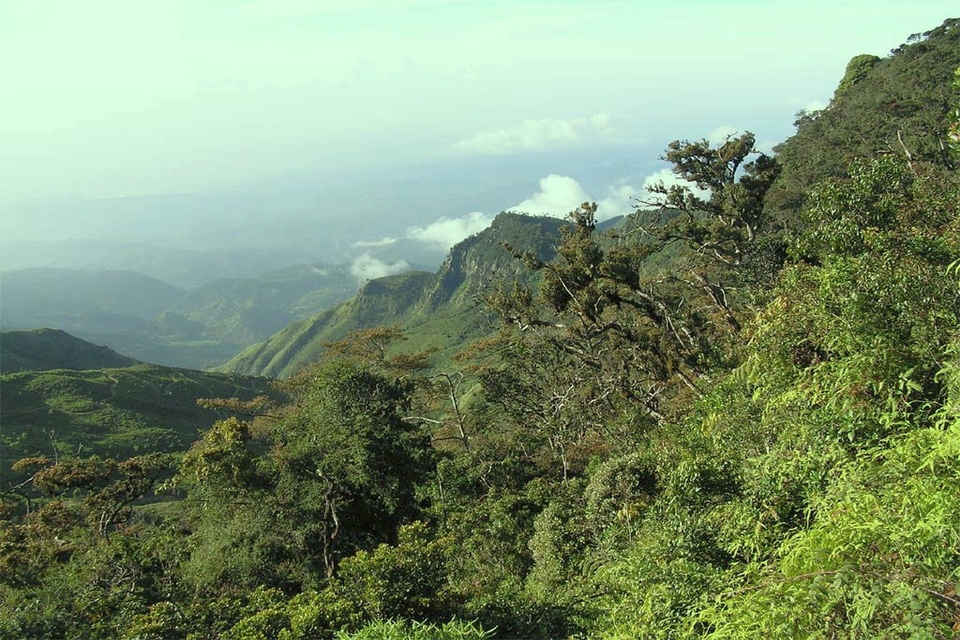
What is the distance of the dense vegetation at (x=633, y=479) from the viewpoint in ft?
13.4

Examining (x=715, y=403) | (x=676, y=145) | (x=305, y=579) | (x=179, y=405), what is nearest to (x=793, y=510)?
(x=715, y=403)

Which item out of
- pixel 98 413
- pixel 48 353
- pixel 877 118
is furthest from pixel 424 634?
pixel 48 353

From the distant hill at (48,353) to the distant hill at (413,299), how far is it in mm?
44895

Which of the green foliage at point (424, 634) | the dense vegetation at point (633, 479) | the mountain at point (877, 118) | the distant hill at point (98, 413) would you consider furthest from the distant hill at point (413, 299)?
the green foliage at point (424, 634)

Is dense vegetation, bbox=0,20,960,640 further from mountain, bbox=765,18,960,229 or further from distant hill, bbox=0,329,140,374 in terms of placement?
distant hill, bbox=0,329,140,374

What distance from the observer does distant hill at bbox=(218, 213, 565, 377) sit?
508 feet

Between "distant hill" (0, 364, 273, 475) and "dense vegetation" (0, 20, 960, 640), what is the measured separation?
3323 centimetres

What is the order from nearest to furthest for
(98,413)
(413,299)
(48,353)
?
(98,413)
(48,353)
(413,299)

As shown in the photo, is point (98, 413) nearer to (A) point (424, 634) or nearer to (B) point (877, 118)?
(A) point (424, 634)

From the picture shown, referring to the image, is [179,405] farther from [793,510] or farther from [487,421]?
[793,510]

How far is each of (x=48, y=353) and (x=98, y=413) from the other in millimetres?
48949

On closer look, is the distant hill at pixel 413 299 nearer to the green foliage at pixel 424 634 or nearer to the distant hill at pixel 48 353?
the distant hill at pixel 48 353

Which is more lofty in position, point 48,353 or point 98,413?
point 48,353

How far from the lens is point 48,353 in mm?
101375
